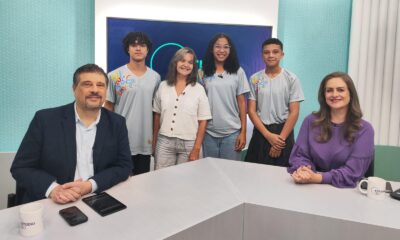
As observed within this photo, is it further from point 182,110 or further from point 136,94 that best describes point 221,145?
point 136,94

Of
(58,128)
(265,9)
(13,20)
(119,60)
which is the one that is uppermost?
(265,9)

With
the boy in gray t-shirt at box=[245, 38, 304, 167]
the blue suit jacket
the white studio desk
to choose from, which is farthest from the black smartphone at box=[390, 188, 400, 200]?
the blue suit jacket

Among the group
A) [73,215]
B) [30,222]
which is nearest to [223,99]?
[73,215]

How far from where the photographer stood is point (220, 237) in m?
1.27

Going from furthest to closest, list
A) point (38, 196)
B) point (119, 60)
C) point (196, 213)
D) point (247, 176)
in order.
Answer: point (119, 60)
point (247, 176)
point (38, 196)
point (196, 213)

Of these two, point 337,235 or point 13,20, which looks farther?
point 13,20

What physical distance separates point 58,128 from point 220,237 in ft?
2.91

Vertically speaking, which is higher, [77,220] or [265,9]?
[265,9]

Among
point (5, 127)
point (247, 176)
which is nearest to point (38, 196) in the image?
point (247, 176)

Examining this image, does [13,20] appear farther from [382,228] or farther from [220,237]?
[382,228]

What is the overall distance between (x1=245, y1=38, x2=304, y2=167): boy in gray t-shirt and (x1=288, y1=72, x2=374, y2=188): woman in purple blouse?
26.1 inches

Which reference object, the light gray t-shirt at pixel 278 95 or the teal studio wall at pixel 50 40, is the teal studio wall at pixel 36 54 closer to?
the teal studio wall at pixel 50 40

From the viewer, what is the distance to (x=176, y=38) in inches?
125

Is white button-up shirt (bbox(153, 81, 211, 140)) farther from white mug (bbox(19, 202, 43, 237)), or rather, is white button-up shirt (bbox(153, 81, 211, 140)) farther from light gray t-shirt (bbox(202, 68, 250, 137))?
white mug (bbox(19, 202, 43, 237))
